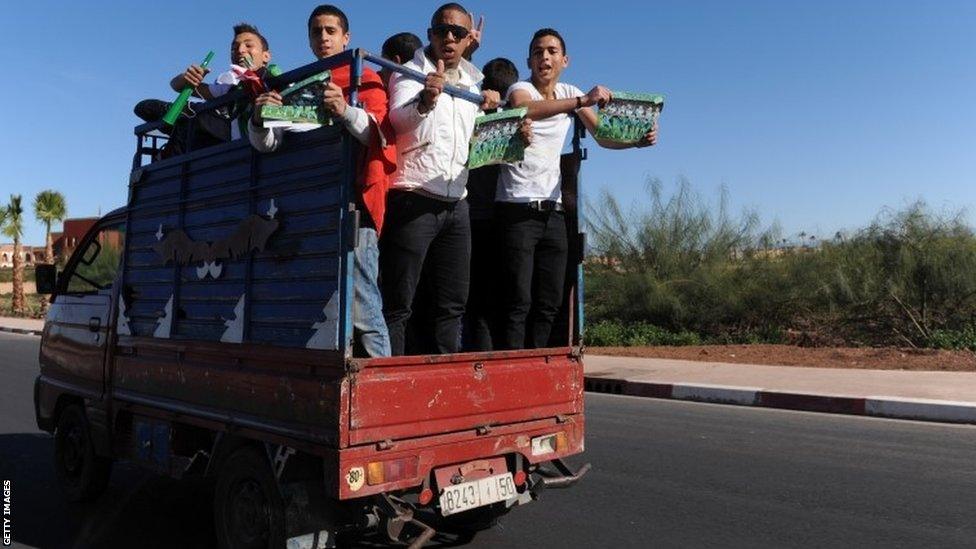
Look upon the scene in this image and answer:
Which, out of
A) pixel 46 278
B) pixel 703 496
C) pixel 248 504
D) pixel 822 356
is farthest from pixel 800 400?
pixel 46 278

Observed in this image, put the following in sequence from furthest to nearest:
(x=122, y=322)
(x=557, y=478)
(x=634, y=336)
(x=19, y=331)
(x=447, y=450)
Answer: (x=19, y=331) → (x=634, y=336) → (x=122, y=322) → (x=557, y=478) → (x=447, y=450)

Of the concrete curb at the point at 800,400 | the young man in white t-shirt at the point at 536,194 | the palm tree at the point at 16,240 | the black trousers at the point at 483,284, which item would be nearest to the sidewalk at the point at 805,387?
the concrete curb at the point at 800,400

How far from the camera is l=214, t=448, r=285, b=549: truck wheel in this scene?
3666mm

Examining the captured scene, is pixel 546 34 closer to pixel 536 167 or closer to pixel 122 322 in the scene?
pixel 536 167

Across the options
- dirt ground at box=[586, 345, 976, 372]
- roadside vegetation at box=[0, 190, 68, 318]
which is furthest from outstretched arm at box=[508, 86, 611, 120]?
roadside vegetation at box=[0, 190, 68, 318]

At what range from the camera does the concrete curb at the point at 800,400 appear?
880 cm

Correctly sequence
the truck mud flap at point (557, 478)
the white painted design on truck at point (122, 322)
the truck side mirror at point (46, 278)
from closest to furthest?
the truck mud flap at point (557, 478), the white painted design on truck at point (122, 322), the truck side mirror at point (46, 278)

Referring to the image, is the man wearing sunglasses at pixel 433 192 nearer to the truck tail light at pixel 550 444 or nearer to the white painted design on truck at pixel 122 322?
the truck tail light at pixel 550 444

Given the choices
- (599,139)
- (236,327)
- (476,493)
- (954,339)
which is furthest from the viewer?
(954,339)

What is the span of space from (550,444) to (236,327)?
1.70m

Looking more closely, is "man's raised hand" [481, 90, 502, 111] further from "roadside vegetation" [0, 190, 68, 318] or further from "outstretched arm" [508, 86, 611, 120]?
"roadside vegetation" [0, 190, 68, 318]

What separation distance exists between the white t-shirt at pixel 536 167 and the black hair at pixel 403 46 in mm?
635

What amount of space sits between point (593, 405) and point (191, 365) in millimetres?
6334

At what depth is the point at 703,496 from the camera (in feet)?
18.3
